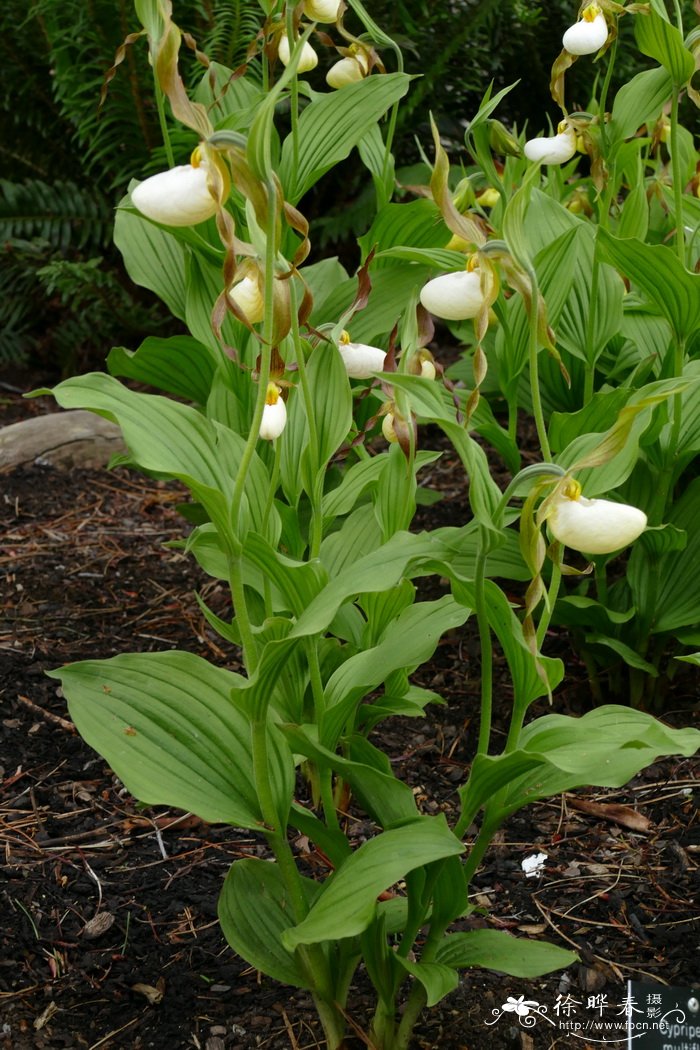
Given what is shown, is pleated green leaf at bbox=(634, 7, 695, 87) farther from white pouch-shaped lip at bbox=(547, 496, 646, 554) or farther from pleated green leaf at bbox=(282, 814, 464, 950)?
pleated green leaf at bbox=(282, 814, 464, 950)

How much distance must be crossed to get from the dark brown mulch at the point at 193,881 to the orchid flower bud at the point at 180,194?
2.79ft

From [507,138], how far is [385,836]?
1178 mm

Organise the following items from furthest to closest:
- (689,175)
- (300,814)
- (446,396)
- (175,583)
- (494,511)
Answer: (175,583) < (689,175) < (446,396) < (300,814) < (494,511)

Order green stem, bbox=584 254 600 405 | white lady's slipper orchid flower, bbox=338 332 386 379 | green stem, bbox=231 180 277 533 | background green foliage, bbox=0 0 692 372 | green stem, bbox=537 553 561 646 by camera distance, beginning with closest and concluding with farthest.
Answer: green stem, bbox=231 180 277 533, green stem, bbox=537 553 561 646, white lady's slipper orchid flower, bbox=338 332 386 379, green stem, bbox=584 254 600 405, background green foliage, bbox=0 0 692 372

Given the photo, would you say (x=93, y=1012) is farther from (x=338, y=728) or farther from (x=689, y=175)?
(x=689, y=175)

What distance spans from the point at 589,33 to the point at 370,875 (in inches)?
48.5

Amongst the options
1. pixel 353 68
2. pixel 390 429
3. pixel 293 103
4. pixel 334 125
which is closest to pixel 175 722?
pixel 390 429

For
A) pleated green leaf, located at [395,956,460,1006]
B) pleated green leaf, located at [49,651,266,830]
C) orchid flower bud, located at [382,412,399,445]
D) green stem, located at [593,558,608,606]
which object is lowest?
green stem, located at [593,558,608,606]

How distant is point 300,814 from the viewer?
3.61 ft

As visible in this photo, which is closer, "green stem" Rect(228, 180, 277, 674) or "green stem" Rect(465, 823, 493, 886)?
"green stem" Rect(228, 180, 277, 674)

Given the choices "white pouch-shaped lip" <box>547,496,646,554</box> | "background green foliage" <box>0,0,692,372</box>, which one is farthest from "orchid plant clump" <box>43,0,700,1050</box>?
"background green foliage" <box>0,0,692,372</box>

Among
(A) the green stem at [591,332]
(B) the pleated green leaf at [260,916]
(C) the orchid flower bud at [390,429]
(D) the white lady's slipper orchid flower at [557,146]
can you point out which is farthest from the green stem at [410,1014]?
(D) the white lady's slipper orchid flower at [557,146]

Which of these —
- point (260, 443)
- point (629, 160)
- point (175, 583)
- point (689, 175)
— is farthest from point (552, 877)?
point (689, 175)

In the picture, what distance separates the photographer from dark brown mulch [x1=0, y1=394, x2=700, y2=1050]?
1.20m
